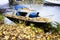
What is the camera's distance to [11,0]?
8.95 m

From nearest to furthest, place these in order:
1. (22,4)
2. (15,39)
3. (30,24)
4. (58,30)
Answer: (15,39)
(58,30)
(30,24)
(22,4)

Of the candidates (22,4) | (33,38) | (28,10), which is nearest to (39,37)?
(33,38)

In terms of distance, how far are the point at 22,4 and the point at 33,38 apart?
4127 mm

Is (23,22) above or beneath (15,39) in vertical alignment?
beneath

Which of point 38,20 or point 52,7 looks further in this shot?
point 52,7

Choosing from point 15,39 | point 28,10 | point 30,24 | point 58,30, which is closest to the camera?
point 15,39

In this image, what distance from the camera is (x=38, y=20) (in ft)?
20.6

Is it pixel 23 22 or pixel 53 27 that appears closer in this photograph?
pixel 53 27

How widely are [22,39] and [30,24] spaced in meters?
1.67

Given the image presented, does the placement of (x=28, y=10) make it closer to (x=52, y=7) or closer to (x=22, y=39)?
(x=52, y=7)

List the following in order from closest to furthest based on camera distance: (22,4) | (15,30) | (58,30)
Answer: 1. (15,30)
2. (58,30)
3. (22,4)

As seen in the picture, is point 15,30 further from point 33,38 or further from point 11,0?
point 11,0

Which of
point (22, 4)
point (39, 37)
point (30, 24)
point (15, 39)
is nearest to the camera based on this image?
point (15, 39)

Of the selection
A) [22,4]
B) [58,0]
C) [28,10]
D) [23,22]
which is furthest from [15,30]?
[58,0]
